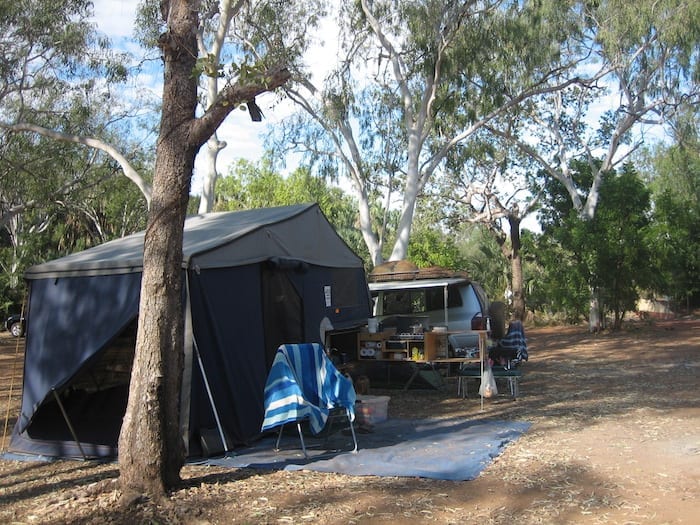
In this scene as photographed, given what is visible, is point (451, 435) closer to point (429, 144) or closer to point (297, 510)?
point (297, 510)

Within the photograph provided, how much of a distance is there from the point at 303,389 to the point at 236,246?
1.68 meters

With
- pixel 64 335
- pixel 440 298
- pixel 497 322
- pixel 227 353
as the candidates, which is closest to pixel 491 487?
pixel 227 353

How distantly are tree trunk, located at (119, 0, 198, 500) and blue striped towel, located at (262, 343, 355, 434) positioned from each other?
43.7 inches

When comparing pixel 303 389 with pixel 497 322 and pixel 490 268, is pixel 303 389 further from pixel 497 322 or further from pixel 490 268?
pixel 490 268

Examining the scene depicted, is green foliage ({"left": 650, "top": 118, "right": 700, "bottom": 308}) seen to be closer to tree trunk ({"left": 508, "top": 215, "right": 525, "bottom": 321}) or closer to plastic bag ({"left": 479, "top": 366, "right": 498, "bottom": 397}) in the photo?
tree trunk ({"left": 508, "top": 215, "right": 525, "bottom": 321})

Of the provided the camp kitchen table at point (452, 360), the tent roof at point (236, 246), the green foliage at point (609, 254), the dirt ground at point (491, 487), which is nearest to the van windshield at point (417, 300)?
the camp kitchen table at point (452, 360)

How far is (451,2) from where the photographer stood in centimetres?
1560

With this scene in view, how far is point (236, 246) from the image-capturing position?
23.5 ft

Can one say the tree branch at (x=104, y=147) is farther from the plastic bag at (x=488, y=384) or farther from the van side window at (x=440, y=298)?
the plastic bag at (x=488, y=384)

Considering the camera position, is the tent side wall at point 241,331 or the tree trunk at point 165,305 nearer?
the tree trunk at point 165,305

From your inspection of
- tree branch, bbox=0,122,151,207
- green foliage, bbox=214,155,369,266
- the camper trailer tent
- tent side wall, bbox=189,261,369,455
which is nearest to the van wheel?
tent side wall, bbox=189,261,369,455

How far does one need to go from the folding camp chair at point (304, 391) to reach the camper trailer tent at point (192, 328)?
589 mm

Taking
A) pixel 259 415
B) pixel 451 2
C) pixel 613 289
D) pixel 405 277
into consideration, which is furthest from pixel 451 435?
pixel 613 289

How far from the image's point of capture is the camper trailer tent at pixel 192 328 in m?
6.41
